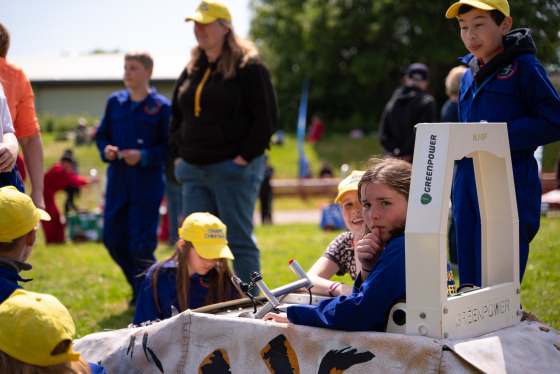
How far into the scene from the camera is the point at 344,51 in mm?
37000

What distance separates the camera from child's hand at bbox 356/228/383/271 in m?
2.69

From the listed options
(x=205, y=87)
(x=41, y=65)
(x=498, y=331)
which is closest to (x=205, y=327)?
(x=498, y=331)

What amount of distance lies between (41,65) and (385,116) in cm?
3646

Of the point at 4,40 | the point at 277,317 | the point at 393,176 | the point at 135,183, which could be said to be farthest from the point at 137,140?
the point at 393,176

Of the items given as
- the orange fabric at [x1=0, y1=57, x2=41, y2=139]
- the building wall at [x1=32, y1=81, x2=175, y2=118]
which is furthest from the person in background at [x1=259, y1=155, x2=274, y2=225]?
the building wall at [x1=32, y1=81, x2=175, y2=118]

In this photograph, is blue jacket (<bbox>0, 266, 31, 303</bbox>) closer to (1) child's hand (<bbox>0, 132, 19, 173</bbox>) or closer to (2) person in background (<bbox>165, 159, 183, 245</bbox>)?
(1) child's hand (<bbox>0, 132, 19, 173</bbox>)

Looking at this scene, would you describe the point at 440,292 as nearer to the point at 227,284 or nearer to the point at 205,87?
the point at 227,284

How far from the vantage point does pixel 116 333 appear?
3.16 m

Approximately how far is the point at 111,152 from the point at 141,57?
85 cm

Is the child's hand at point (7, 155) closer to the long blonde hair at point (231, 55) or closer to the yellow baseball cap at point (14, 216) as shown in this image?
the yellow baseball cap at point (14, 216)

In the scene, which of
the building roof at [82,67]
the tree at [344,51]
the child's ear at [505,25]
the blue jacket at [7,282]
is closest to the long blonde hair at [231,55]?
the child's ear at [505,25]

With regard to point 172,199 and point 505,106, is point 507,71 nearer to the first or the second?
point 505,106

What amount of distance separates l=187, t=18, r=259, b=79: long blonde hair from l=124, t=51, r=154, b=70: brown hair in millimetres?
700

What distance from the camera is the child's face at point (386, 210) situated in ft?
8.91
